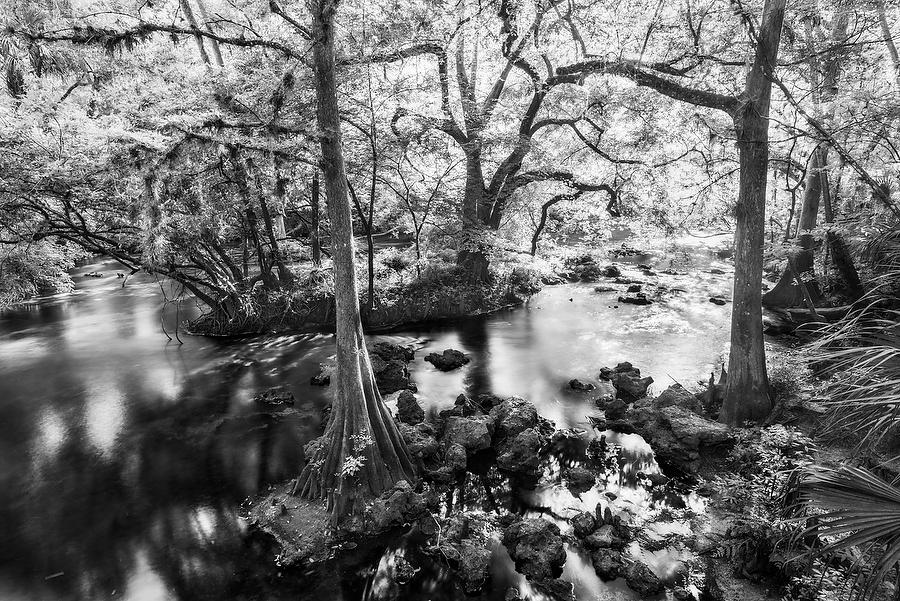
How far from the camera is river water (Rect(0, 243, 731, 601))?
7641 millimetres

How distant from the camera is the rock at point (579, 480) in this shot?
9.45 m

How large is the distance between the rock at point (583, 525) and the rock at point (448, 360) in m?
8.19

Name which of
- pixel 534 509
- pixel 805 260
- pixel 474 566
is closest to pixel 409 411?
pixel 534 509

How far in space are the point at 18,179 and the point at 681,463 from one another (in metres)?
18.8

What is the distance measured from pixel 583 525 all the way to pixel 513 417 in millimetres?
3497

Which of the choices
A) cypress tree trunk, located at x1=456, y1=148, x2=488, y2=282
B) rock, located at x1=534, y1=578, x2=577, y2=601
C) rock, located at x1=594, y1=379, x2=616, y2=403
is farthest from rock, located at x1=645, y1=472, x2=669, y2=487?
cypress tree trunk, located at x1=456, y1=148, x2=488, y2=282

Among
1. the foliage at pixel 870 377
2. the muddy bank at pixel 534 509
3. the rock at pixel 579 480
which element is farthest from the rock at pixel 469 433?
the foliage at pixel 870 377

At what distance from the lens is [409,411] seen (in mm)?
11984

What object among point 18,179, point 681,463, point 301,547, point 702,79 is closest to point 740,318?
point 681,463

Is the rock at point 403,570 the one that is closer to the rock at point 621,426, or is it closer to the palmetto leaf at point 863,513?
the palmetto leaf at point 863,513

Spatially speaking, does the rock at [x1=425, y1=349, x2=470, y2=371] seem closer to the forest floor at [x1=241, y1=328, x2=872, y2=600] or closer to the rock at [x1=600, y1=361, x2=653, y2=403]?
the forest floor at [x1=241, y1=328, x2=872, y2=600]

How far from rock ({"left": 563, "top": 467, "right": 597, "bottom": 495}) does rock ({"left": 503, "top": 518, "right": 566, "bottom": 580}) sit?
1.58 metres

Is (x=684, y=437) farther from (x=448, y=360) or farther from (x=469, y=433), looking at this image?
(x=448, y=360)

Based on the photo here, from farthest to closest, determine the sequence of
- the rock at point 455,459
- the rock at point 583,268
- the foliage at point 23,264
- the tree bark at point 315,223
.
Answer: the rock at point 583,268 < the tree bark at point 315,223 < the foliage at point 23,264 < the rock at point 455,459
